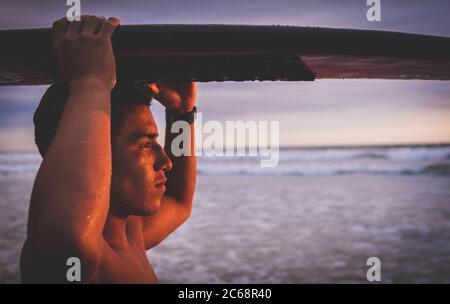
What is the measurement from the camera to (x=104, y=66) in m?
1.05

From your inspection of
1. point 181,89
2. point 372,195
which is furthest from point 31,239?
point 372,195

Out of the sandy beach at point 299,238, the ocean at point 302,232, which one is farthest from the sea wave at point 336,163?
the sandy beach at point 299,238

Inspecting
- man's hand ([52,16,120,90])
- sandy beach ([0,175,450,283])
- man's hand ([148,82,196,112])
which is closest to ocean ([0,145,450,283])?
sandy beach ([0,175,450,283])

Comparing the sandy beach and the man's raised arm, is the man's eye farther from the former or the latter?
the sandy beach

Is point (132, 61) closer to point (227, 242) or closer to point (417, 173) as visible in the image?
point (227, 242)

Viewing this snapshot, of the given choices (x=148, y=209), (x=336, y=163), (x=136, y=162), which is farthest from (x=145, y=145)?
(x=336, y=163)

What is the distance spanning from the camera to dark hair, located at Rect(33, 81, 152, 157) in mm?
1326

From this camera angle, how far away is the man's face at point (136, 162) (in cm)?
138

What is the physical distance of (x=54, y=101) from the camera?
1343mm

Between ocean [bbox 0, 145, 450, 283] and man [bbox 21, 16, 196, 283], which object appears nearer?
man [bbox 21, 16, 196, 283]

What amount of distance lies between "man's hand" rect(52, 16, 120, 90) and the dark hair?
0.89ft

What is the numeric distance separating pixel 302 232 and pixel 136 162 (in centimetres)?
500

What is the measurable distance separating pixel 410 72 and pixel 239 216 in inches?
231

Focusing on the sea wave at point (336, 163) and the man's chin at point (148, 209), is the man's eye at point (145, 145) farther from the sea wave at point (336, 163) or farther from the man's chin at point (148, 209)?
the sea wave at point (336, 163)
